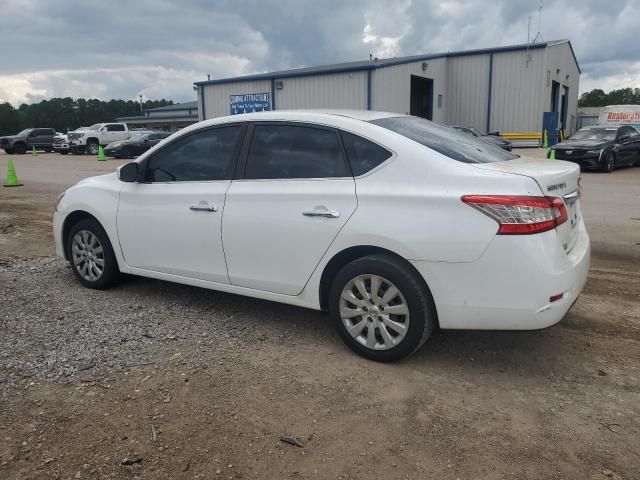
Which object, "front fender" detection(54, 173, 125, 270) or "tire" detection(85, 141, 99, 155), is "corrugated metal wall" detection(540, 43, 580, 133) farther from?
"front fender" detection(54, 173, 125, 270)

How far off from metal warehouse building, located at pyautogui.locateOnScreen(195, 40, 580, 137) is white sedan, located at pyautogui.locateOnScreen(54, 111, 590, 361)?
23.7 meters

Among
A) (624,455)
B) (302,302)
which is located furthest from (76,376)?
(624,455)

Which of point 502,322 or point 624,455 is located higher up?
point 502,322

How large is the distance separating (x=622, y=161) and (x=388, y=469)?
18334 millimetres

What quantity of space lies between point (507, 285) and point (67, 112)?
112033 millimetres

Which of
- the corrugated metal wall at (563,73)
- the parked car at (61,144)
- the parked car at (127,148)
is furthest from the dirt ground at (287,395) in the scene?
the parked car at (61,144)

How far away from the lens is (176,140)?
15.6ft

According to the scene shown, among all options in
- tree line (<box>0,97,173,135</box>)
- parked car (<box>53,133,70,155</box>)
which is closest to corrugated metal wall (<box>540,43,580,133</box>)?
parked car (<box>53,133,70,155</box>)

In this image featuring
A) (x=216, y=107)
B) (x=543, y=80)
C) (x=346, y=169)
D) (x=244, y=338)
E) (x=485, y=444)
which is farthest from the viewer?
(x=216, y=107)

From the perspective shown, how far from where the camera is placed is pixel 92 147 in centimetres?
3500

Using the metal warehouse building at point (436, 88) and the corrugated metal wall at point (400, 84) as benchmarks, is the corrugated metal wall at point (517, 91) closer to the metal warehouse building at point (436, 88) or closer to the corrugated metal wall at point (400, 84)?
the metal warehouse building at point (436, 88)

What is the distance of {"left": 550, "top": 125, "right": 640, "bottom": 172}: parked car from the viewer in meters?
17.1

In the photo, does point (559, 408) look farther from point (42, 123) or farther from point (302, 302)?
point (42, 123)

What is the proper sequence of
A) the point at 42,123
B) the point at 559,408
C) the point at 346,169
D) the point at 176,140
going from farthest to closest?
the point at 42,123, the point at 176,140, the point at 346,169, the point at 559,408
